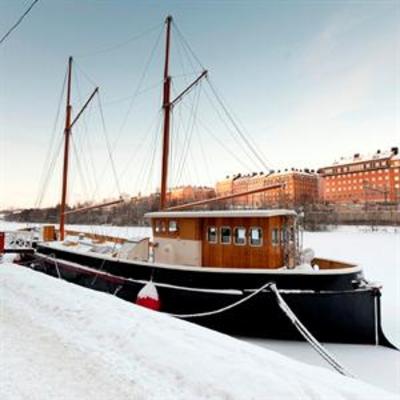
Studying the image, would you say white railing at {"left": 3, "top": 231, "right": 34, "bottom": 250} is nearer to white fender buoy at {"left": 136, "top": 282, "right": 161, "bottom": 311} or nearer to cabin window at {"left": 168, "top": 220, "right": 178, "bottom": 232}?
cabin window at {"left": 168, "top": 220, "right": 178, "bottom": 232}

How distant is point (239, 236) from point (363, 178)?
3577 inches

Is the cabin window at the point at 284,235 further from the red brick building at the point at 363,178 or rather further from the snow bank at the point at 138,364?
the red brick building at the point at 363,178

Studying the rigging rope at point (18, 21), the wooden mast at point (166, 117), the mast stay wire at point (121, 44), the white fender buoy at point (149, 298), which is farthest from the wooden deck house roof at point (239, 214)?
the mast stay wire at point (121, 44)

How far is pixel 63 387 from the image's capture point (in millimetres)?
2777

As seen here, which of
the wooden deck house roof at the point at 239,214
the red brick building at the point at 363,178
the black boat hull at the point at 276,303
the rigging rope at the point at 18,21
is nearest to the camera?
the black boat hull at the point at 276,303

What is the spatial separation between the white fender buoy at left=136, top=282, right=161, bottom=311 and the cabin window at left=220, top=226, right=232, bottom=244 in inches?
87.5

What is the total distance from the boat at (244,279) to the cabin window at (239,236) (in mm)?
26

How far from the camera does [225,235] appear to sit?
317 inches

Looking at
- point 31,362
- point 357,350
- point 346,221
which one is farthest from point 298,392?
point 346,221

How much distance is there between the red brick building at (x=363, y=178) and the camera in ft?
261

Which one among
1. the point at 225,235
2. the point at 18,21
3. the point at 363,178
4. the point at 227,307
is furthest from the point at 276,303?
the point at 363,178

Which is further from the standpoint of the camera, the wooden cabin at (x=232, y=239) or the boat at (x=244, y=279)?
the wooden cabin at (x=232, y=239)

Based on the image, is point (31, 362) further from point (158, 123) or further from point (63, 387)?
point (158, 123)

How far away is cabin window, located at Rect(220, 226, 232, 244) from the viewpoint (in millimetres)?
8000
